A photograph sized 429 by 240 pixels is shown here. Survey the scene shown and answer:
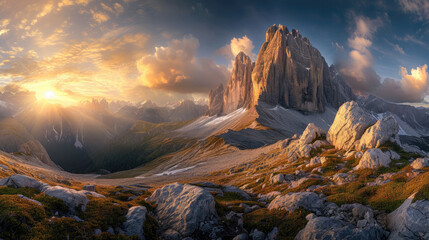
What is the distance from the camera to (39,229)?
13.0 m

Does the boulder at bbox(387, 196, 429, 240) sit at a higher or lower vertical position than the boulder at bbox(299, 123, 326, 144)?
lower

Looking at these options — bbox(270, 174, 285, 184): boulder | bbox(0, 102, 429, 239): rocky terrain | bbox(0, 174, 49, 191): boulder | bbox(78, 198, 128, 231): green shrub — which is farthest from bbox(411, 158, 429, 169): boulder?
bbox(0, 174, 49, 191): boulder

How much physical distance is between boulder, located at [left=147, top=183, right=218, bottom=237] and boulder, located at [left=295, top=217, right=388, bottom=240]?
8011mm

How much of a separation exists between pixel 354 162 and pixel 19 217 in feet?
135

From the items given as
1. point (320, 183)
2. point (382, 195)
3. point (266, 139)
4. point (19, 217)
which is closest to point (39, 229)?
point (19, 217)

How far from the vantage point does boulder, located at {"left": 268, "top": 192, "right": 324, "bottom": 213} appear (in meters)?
19.5

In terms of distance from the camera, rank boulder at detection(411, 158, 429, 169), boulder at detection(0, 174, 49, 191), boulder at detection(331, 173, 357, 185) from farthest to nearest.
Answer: boulder at detection(331, 173, 357, 185)
boulder at detection(411, 158, 429, 169)
boulder at detection(0, 174, 49, 191)

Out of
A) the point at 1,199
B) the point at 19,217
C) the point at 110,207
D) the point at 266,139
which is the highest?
the point at 1,199

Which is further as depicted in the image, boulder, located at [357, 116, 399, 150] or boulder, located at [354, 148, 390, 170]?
boulder, located at [357, 116, 399, 150]

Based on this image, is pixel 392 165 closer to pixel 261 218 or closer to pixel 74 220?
pixel 261 218

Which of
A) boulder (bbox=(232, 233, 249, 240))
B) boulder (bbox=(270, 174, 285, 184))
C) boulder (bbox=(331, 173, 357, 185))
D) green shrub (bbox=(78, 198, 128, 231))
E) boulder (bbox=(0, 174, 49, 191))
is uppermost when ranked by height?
boulder (bbox=(0, 174, 49, 191))

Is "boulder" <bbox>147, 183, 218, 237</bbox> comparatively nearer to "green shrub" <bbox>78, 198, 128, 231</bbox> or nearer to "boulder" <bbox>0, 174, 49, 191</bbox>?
"green shrub" <bbox>78, 198, 128, 231</bbox>

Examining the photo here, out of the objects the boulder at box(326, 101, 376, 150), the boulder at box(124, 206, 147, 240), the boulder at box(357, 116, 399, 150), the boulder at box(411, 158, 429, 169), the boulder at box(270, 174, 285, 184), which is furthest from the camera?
the boulder at box(326, 101, 376, 150)

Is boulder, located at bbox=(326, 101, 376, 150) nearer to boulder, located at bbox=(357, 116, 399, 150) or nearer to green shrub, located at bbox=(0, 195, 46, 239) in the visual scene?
boulder, located at bbox=(357, 116, 399, 150)
